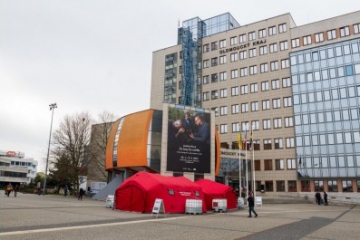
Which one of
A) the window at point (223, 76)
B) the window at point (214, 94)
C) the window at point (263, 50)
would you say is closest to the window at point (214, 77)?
the window at point (223, 76)

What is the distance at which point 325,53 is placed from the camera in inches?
2435

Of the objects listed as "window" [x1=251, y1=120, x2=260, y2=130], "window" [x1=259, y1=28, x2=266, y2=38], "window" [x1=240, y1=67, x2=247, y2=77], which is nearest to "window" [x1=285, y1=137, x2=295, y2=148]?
"window" [x1=251, y1=120, x2=260, y2=130]

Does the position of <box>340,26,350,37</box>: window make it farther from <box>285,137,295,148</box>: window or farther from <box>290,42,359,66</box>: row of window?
<box>285,137,295,148</box>: window

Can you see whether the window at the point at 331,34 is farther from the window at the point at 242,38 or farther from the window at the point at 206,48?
the window at the point at 206,48

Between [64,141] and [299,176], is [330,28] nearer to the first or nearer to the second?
[299,176]

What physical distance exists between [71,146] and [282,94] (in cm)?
4013

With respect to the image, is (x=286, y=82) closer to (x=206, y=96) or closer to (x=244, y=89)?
(x=244, y=89)

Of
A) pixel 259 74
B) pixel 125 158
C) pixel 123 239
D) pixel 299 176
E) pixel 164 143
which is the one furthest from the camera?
pixel 259 74

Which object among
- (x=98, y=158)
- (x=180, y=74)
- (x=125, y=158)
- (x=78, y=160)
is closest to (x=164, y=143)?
(x=125, y=158)

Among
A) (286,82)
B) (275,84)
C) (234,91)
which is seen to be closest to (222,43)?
(234,91)

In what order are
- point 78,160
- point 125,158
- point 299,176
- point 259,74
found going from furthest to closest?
point 259,74
point 299,176
point 78,160
point 125,158

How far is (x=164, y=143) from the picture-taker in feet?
139

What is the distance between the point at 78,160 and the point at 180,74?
33377mm

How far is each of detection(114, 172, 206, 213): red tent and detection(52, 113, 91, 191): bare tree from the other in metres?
29.0
